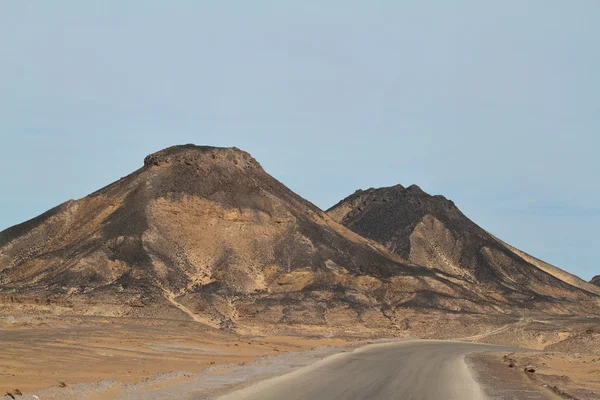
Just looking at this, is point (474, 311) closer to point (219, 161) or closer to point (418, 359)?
point (219, 161)

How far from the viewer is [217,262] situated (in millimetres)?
84000

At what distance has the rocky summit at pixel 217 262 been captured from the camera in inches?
2763

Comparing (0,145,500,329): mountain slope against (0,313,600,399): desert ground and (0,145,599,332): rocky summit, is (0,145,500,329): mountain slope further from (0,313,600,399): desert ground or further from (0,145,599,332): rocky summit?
(0,313,600,399): desert ground

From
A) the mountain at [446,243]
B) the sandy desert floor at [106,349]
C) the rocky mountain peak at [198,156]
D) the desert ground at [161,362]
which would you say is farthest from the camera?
the mountain at [446,243]

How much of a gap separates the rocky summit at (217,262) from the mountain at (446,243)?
8.01 metres

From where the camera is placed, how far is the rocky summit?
230ft

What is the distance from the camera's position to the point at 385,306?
82.6 m

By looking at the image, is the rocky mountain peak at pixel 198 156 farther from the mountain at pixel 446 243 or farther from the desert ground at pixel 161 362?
the desert ground at pixel 161 362

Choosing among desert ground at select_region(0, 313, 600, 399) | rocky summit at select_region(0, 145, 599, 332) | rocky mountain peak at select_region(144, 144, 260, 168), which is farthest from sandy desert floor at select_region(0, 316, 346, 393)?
rocky mountain peak at select_region(144, 144, 260, 168)

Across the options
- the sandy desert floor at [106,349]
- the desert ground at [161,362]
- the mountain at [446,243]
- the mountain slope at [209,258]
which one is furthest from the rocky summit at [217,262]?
the sandy desert floor at [106,349]

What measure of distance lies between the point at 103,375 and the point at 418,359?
19910 millimetres

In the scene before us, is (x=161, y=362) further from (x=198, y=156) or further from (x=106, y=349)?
(x=198, y=156)

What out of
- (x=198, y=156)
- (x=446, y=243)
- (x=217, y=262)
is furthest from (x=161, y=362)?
(x=446, y=243)

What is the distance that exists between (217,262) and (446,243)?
70.2 meters
